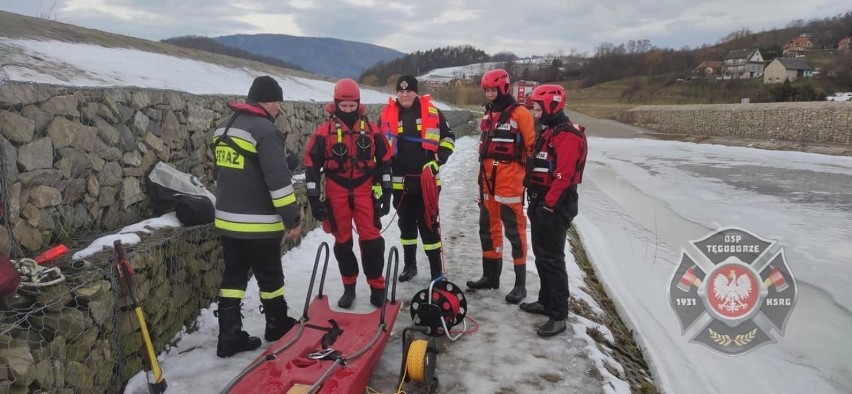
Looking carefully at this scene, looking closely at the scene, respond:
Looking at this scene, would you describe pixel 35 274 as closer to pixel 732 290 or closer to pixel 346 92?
pixel 346 92

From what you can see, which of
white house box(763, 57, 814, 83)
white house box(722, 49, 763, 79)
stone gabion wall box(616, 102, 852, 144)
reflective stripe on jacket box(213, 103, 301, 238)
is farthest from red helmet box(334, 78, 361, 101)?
white house box(722, 49, 763, 79)

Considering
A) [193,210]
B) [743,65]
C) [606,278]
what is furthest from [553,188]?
[743,65]

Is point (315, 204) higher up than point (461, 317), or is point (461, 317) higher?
point (315, 204)

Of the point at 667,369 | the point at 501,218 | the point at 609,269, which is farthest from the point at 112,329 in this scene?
the point at 609,269

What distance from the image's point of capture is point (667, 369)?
4.75 metres

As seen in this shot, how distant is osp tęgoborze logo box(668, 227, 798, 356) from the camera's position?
15.1ft

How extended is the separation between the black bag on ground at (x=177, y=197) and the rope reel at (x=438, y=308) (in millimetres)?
1887

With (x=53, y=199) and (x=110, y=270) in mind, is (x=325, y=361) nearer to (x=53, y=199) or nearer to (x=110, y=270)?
(x=110, y=270)

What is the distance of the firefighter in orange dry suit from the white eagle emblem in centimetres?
168

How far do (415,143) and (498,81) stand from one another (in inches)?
39.0

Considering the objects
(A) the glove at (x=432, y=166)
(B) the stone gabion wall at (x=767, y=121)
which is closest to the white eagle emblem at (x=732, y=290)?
(A) the glove at (x=432, y=166)

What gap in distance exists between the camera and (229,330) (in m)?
3.88

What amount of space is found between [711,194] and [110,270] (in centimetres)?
1421

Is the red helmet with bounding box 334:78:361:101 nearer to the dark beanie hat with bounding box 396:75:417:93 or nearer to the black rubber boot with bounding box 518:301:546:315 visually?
the dark beanie hat with bounding box 396:75:417:93
